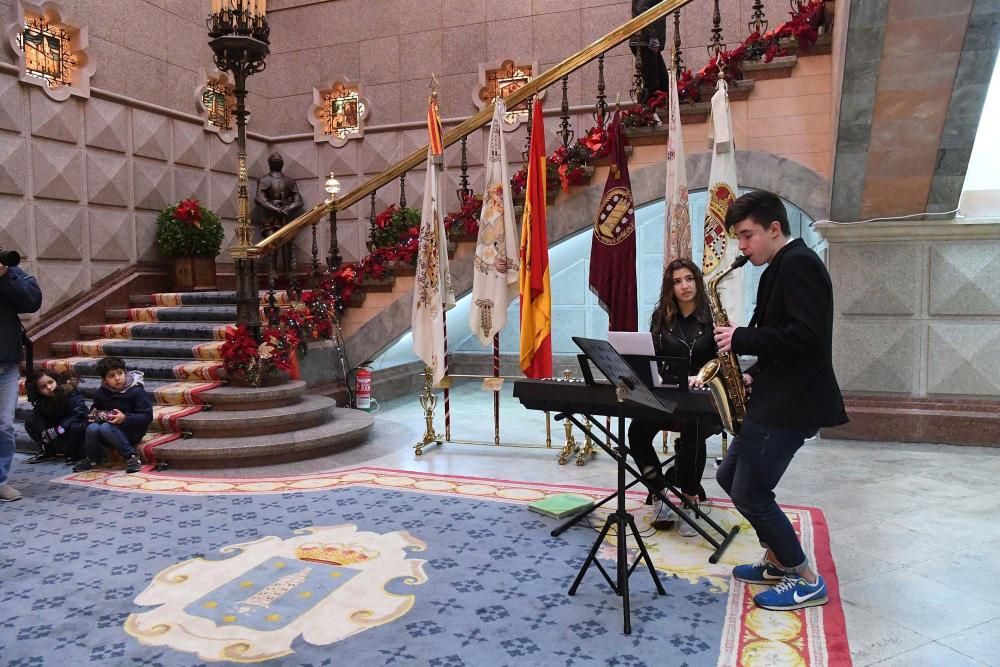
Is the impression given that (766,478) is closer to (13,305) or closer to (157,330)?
(13,305)

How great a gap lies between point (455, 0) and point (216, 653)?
8.52 metres

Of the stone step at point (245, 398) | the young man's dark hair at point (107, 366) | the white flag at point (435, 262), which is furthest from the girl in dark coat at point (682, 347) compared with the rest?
the young man's dark hair at point (107, 366)

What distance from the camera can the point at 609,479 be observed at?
454cm

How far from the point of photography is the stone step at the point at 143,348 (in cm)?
618

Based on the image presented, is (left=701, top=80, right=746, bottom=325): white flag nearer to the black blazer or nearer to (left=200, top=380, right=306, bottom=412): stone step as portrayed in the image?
the black blazer

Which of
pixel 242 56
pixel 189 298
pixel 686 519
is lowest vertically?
pixel 686 519

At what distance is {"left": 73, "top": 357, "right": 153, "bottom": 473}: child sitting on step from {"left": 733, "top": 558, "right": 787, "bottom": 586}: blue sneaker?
3.78 m

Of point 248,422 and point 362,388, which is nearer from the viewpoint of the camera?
point 248,422

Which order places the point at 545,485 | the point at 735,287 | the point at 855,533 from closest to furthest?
the point at 855,533 → the point at 545,485 → the point at 735,287

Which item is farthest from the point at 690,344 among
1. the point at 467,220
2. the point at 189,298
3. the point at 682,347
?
the point at 189,298

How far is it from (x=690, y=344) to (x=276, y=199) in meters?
6.84

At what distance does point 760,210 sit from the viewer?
259 centimetres

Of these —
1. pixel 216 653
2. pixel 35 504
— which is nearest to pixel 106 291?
pixel 35 504

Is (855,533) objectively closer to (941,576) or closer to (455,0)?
(941,576)
